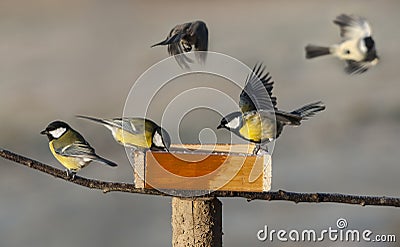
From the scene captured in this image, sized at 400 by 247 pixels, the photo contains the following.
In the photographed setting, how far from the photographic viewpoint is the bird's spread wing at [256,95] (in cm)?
434

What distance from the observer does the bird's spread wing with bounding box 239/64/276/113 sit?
4336 millimetres

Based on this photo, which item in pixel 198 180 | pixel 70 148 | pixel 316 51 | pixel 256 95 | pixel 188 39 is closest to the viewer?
pixel 198 180

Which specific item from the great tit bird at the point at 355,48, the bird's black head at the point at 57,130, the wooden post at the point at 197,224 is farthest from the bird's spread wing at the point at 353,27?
the bird's black head at the point at 57,130

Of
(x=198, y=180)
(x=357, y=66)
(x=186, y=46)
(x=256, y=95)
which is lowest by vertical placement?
(x=198, y=180)

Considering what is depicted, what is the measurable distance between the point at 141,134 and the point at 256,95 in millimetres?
587

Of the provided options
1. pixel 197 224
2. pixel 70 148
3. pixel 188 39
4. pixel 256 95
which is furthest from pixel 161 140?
pixel 70 148

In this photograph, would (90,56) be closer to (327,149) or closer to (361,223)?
(327,149)

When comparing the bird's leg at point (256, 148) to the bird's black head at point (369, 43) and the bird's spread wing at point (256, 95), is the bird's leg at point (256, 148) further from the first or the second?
the bird's black head at point (369, 43)

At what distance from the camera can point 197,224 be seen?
3697 mm

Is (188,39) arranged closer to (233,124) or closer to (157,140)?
(233,124)

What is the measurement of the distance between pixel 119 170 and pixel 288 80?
250 cm

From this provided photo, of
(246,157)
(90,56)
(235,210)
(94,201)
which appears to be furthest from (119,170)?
(246,157)

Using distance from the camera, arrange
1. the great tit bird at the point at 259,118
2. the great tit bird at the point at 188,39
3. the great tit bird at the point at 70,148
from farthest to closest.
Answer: the great tit bird at the point at 70,148 < the great tit bird at the point at 188,39 < the great tit bird at the point at 259,118

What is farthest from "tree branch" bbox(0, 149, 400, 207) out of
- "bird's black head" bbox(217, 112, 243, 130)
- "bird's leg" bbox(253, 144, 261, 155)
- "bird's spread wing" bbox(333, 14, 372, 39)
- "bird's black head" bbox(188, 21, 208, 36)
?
"bird's black head" bbox(188, 21, 208, 36)
